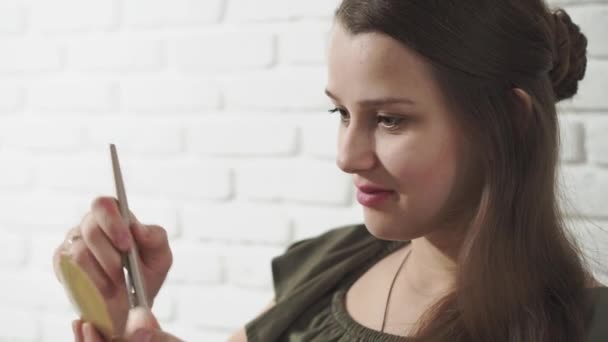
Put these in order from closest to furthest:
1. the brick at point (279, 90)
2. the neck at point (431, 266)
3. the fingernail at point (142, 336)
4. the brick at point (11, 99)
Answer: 1. the fingernail at point (142, 336)
2. the neck at point (431, 266)
3. the brick at point (279, 90)
4. the brick at point (11, 99)

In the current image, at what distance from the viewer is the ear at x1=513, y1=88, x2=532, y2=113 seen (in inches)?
34.1

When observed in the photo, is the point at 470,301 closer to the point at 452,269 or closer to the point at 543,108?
the point at 452,269

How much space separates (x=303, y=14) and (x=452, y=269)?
513 millimetres

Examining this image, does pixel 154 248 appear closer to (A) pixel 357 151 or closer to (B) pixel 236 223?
(A) pixel 357 151

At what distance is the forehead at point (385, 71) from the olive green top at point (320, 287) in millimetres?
304

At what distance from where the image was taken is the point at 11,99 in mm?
1623

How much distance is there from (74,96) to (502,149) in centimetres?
93

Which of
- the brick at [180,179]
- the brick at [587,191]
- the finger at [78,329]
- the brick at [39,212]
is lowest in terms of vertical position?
the brick at [39,212]

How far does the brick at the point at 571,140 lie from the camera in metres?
1.09

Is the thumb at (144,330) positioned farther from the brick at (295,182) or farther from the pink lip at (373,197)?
the brick at (295,182)

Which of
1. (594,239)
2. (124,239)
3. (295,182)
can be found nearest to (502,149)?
(594,239)

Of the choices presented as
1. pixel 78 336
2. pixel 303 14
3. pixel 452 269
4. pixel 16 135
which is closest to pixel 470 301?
pixel 452 269

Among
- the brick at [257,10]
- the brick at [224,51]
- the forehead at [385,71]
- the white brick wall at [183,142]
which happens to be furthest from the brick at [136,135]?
the forehead at [385,71]

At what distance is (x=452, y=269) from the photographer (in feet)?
3.19
